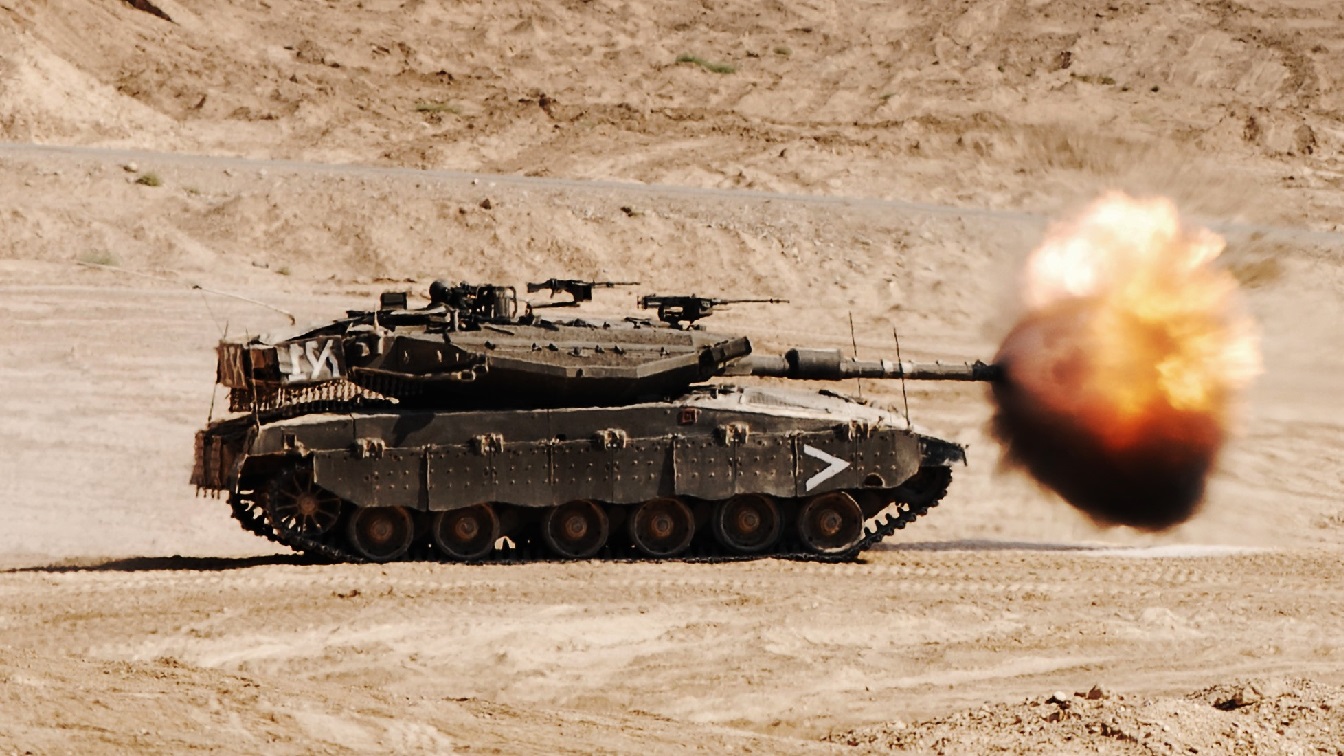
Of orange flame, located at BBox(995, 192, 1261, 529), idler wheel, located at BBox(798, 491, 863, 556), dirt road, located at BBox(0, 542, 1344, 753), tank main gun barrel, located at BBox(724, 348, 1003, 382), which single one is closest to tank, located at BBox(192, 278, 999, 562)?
idler wheel, located at BBox(798, 491, 863, 556)

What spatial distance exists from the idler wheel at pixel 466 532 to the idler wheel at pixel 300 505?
1152mm

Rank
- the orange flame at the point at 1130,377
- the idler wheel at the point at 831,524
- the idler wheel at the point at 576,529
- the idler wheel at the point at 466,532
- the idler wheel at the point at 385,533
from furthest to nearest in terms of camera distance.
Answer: the orange flame at the point at 1130,377 → the idler wheel at the point at 831,524 → the idler wheel at the point at 576,529 → the idler wheel at the point at 466,532 → the idler wheel at the point at 385,533

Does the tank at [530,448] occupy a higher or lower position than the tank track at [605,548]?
higher

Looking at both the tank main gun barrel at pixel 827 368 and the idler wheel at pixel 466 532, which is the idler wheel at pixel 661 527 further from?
the tank main gun barrel at pixel 827 368

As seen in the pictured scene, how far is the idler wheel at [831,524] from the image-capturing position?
21.1 meters

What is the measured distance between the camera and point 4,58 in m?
42.7

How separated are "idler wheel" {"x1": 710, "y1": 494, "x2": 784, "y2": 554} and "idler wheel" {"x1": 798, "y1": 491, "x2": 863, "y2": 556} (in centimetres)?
32

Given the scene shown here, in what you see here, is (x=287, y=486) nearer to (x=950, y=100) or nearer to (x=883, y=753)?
(x=883, y=753)

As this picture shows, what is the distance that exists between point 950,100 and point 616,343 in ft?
99.2

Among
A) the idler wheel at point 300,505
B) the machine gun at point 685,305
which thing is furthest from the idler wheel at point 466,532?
the machine gun at point 685,305

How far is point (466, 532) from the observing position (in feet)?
67.7

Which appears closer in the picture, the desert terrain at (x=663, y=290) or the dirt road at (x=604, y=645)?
the dirt road at (x=604, y=645)

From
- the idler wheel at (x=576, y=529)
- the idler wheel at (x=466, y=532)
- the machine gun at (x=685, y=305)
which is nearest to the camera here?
the idler wheel at (x=466, y=532)

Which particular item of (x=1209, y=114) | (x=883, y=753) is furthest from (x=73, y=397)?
(x=1209, y=114)
